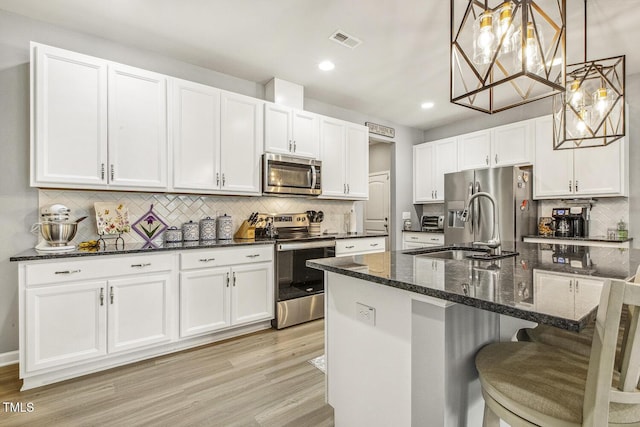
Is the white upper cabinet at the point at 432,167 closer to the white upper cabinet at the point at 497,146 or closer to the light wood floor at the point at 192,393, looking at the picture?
the white upper cabinet at the point at 497,146

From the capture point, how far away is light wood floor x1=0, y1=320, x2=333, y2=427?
69.9 inches

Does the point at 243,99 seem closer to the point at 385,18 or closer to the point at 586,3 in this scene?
the point at 385,18

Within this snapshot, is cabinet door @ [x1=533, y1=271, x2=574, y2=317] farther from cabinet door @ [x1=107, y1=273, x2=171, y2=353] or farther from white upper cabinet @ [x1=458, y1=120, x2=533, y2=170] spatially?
white upper cabinet @ [x1=458, y1=120, x2=533, y2=170]

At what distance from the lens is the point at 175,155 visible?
2.85m

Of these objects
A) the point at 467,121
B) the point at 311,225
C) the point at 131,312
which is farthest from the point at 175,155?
the point at 467,121

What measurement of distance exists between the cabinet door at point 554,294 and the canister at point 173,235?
2.88m

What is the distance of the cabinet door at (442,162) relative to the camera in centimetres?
483

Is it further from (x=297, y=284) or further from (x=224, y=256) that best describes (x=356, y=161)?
(x=224, y=256)

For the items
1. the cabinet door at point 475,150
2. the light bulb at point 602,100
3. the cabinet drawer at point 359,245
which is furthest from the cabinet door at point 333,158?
the light bulb at point 602,100

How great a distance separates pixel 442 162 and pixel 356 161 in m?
1.68

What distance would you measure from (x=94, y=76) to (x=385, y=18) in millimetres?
2403

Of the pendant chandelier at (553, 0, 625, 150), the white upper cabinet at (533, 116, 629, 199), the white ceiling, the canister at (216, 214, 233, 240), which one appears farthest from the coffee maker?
the canister at (216, 214, 233, 240)

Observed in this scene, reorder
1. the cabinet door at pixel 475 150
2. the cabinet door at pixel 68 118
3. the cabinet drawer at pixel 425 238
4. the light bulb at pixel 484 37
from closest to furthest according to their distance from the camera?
the light bulb at pixel 484 37 < the cabinet door at pixel 68 118 < the cabinet door at pixel 475 150 < the cabinet drawer at pixel 425 238

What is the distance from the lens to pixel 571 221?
377 cm
